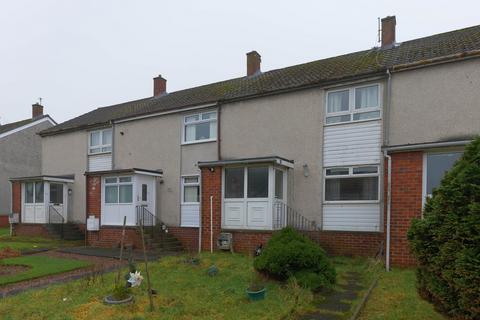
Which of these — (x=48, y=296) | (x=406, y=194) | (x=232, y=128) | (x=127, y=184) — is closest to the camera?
(x=48, y=296)

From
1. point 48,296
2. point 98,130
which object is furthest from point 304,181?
point 98,130

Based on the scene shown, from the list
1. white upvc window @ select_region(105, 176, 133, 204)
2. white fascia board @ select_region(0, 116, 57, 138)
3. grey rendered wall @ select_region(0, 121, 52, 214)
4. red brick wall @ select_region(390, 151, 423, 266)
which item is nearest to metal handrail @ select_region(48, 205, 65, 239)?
white upvc window @ select_region(105, 176, 133, 204)

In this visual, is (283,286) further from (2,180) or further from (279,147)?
(2,180)

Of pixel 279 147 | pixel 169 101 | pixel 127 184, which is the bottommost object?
pixel 127 184

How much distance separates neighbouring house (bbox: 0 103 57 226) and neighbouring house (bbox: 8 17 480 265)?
1195 centimetres

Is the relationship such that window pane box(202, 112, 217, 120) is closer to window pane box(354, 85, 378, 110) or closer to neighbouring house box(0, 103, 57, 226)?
window pane box(354, 85, 378, 110)

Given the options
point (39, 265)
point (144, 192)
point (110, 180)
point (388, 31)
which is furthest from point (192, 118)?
point (388, 31)

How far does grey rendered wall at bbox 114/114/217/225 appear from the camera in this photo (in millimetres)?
15570

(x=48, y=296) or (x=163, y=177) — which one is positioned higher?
(x=163, y=177)

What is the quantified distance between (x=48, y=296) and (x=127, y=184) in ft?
27.8

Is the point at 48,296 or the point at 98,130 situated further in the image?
the point at 98,130

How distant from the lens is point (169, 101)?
18250mm

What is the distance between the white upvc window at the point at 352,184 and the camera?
11602mm

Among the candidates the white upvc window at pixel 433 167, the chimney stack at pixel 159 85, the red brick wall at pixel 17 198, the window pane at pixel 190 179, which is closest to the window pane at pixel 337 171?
the white upvc window at pixel 433 167
